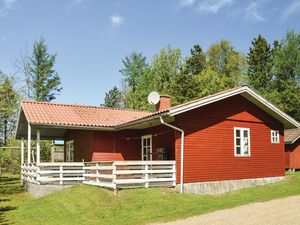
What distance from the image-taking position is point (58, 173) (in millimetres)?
16703

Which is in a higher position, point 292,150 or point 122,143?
point 122,143

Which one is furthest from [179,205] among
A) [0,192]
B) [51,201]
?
[0,192]

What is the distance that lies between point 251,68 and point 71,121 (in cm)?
3124

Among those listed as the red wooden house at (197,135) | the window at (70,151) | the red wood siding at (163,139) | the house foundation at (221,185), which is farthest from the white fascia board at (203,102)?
the window at (70,151)

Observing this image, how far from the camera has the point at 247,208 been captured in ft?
39.2

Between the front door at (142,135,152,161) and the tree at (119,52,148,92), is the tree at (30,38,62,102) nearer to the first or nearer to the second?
the tree at (119,52,148,92)

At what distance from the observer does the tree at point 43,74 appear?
44.4 metres

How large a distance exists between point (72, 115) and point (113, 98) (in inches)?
1660

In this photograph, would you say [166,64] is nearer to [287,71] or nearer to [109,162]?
[287,71]

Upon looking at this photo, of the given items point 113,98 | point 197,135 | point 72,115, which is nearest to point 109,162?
point 197,135

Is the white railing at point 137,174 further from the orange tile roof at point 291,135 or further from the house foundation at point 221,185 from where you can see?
the orange tile roof at point 291,135

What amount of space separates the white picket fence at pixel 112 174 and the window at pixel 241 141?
371 centimetres

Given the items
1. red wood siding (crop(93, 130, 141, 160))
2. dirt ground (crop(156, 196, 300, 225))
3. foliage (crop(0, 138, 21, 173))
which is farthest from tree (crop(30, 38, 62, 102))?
dirt ground (crop(156, 196, 300, 225))

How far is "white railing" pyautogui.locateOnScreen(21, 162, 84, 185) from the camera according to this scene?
16.3 meters
